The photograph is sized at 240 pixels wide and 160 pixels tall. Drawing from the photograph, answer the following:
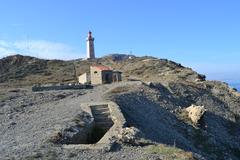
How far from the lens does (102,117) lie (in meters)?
30.3

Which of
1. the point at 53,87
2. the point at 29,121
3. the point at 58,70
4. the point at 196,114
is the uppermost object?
the point at 58,70

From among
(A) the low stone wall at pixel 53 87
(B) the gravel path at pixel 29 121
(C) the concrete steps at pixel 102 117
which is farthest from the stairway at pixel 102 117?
(A) the low stone wall at pixel 53 87

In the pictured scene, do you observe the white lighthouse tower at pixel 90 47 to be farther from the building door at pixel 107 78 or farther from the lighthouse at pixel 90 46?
the building door at pixel 107 78

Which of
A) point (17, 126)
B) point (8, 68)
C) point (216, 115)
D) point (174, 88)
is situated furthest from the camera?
point (8, 68)

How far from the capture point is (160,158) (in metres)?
20.8

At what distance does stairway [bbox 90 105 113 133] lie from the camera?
2900cm

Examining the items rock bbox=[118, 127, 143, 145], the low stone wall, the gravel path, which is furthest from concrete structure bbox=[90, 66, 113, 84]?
rock bbox=[118, 127, 143, 145]

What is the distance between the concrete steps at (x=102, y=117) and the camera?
95.5ft

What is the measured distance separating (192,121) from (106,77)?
27786 mm

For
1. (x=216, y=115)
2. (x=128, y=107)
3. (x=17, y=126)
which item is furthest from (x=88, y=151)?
(x=216, y=115)

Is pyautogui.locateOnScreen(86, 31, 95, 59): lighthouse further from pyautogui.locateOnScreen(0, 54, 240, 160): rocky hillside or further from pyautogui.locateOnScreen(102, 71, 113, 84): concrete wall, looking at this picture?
pyautogui.locateOnScreen(0, 54, 240, 160): rocky hillside

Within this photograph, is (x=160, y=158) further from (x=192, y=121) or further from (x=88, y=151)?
(x=192, y=121)

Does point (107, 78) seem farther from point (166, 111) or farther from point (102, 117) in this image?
point (102, 117)

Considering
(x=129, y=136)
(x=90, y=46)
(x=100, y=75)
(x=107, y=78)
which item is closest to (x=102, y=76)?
(x=100, y=75)
